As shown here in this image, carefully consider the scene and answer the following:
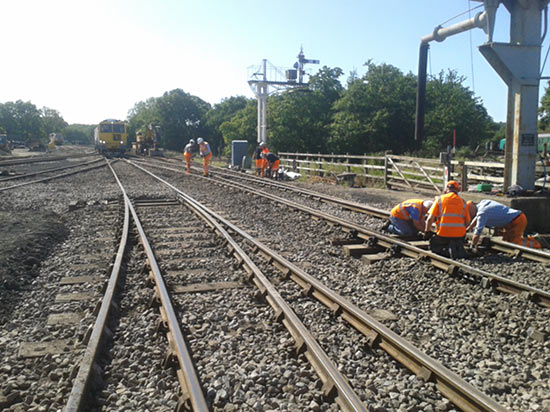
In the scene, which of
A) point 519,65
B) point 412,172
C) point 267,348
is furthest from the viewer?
point 412,172

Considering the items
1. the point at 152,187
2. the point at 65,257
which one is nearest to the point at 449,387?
the point at 65,257

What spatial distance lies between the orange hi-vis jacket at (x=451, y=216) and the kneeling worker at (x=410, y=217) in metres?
0.97

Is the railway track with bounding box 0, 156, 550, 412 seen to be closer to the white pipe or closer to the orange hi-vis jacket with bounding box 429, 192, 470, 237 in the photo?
the orange hi-vis jacket with bounding box 429, 192, 470, 237

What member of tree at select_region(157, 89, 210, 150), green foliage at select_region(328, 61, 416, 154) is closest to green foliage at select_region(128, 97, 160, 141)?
tree at select_region(157, 89, 210, 150)

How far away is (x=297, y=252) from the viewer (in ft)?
24.3

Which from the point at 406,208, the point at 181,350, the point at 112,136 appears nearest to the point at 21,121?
the point at 112,136

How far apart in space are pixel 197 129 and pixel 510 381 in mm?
81472

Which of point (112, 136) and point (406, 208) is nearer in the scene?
point (406, 208)

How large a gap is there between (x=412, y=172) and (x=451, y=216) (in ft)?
38.2

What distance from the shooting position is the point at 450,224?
6.66 m

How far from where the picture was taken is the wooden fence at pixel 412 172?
1277 centimetres

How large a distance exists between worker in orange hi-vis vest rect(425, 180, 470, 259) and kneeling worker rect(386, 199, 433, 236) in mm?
912

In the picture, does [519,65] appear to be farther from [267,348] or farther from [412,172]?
[267,348]

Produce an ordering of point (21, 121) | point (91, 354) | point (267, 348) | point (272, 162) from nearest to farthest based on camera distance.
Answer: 1. point (91, 354)
2. point (267, 348)
3. point (272, 162)
4. point (21, 121)
